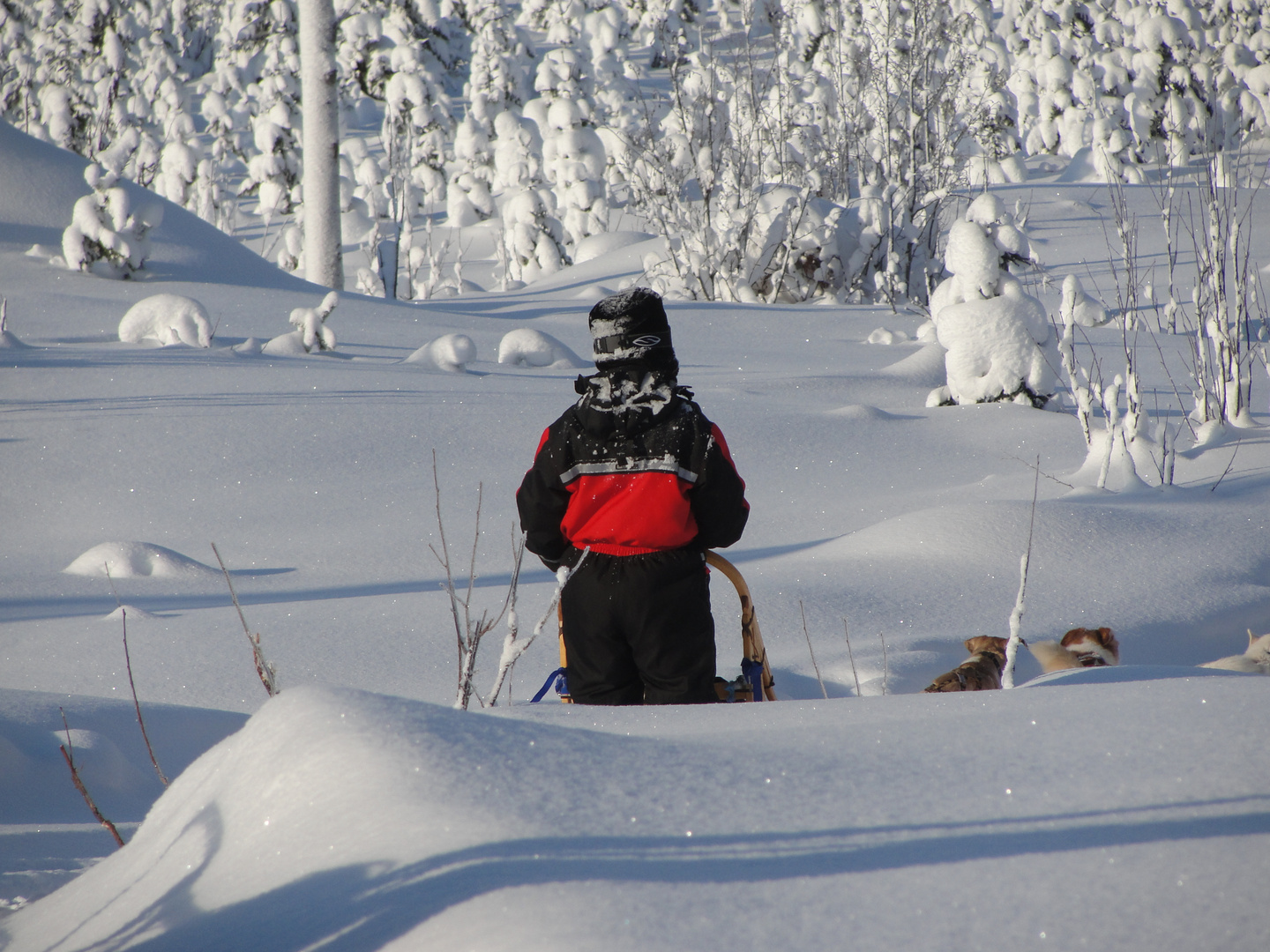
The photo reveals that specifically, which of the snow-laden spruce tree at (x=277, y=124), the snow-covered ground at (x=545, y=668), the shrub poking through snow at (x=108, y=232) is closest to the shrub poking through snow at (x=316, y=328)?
the snow-covered ground at (x=545, y=668)

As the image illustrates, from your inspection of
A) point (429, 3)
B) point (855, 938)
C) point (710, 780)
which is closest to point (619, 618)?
point (710, 780)

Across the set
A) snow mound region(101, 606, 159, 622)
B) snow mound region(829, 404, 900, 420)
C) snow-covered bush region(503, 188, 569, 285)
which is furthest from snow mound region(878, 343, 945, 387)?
snow-covered bush region(503, 188, 569, 285)

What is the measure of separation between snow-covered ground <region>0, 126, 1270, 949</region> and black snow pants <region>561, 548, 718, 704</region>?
36 centimetres

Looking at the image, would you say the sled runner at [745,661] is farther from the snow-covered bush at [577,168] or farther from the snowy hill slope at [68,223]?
the snow-covered bush at [577,168]

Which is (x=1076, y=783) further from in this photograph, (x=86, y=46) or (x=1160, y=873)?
(x=86, y=46)

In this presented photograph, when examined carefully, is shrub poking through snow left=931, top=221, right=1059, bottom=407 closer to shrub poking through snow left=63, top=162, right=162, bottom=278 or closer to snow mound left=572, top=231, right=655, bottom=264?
shrub poking through snow left=63, top=162, right=162, bottom=278

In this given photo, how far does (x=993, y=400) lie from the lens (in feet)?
20.6

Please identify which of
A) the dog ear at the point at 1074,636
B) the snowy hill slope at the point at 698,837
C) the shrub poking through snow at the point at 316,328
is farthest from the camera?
the shrub poking through snow at the point at 316,328

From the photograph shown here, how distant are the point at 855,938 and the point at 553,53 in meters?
22.6

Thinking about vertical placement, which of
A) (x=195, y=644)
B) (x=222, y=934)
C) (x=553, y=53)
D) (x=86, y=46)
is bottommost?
(x=195, y=644)

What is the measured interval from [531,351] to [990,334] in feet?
9.91

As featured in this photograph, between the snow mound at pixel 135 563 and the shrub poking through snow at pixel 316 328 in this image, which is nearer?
the snow mound at pixel 135 563

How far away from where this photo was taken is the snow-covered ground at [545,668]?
1004 mm

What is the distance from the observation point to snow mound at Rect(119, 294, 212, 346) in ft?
21.1
